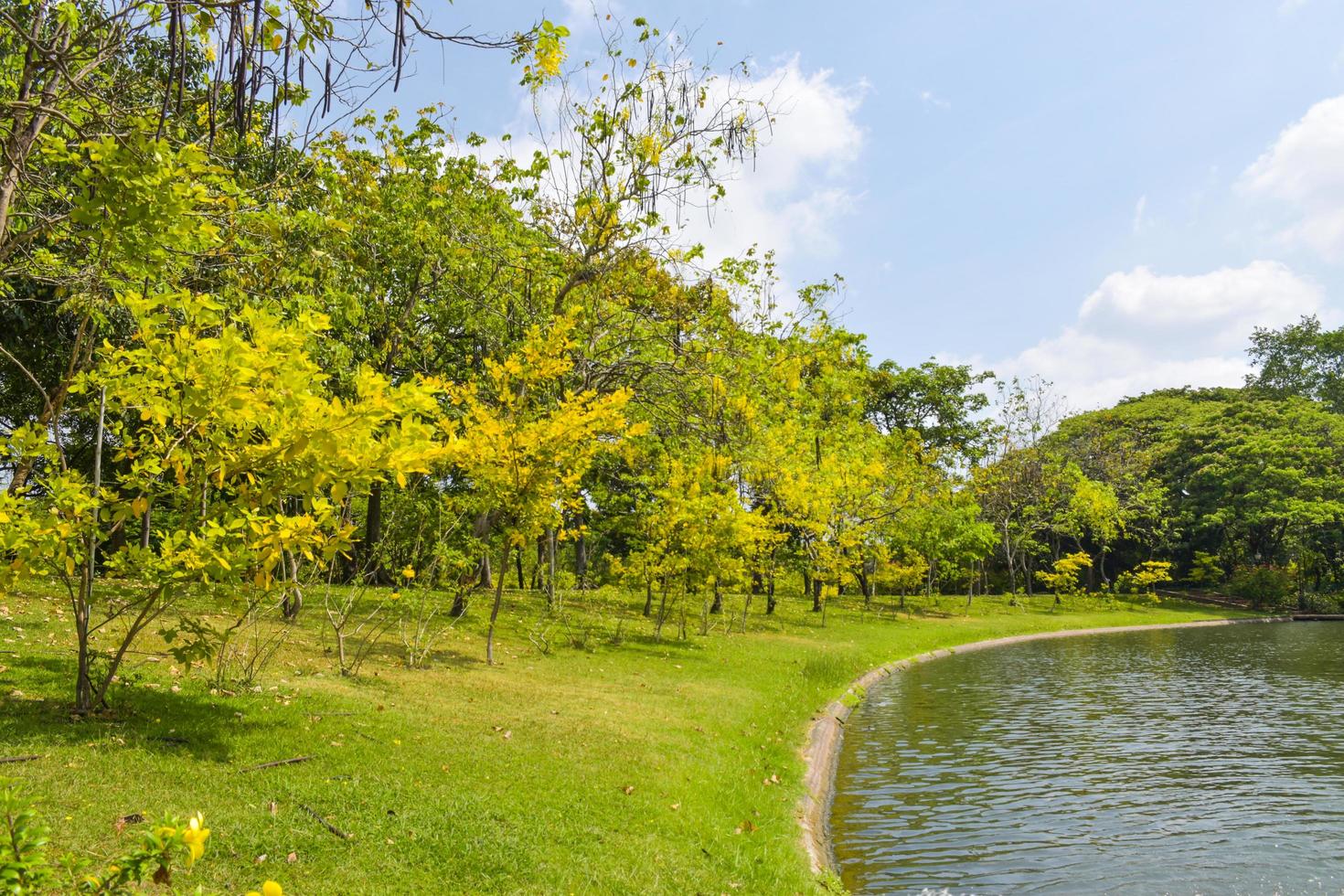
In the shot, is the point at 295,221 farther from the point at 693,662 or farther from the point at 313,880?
the point at 693,662

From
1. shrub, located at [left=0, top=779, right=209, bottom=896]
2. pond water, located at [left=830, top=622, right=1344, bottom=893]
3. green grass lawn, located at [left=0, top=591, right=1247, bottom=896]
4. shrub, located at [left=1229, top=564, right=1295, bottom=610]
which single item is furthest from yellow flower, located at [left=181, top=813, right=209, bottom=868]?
shrub, located at [left=1229, top=564, right=1295, bottom=610]

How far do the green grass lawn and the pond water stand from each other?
1.36 metres

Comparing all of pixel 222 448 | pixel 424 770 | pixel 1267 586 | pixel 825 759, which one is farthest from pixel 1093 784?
pixel 1267 586

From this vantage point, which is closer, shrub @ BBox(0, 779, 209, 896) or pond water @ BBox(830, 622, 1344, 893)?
shrub @ BBox(0, 779, 209, 896)

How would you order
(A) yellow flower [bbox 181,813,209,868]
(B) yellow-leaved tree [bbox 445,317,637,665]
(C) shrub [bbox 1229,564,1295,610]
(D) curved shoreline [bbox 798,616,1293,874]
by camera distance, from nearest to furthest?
(A) yellow flower [bbox 181,813,209,868]
(D) curved shoreline [bbox 798,616,1293,874]
(B) yellow-leaved tree [bbox 445,317,637,665]
(C) shrub [bbox 1229,564,1295,610]

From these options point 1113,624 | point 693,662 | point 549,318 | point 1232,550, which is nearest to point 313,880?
point 693,662

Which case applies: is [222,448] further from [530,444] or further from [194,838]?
[530,444]

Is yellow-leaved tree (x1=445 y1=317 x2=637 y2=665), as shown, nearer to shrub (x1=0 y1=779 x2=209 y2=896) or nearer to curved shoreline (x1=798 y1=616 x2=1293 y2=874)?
curved shoreline (x1=798 y1=616 x2=1293 y2=874)

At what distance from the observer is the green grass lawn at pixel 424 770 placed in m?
5.19

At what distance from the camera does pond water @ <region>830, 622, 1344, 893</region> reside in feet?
24.0

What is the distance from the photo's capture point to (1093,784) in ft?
32.9

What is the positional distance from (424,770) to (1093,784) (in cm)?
823

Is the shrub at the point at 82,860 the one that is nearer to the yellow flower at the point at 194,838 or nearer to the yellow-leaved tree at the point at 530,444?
the yellow flower at the point at 194,838

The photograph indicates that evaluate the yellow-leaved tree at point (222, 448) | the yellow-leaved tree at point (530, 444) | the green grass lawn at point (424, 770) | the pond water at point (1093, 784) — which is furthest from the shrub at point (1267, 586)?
the yellow-leaved tree at point (222, 448)
